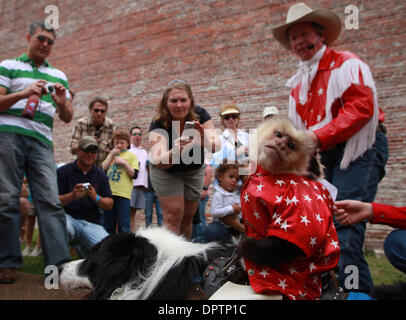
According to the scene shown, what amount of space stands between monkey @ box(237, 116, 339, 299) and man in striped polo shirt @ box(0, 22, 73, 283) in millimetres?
2001

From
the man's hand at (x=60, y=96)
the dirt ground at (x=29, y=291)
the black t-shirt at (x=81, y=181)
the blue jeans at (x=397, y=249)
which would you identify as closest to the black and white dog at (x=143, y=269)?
the blue jeans at (x=397, y=249)

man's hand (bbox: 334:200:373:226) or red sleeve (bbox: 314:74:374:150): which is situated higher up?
red sleeve (bbox: 314:74:374:150)

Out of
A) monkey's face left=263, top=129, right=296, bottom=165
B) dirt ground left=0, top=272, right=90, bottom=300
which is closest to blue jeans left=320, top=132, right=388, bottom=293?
monkey's face left=263, top=129, right=296, bottom=165

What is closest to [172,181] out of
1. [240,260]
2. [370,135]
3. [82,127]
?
[240,260]

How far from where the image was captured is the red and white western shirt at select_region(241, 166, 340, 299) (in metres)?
1.43

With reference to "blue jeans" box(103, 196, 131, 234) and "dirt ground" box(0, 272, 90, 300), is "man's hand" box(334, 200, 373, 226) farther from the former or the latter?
"blue jeans" box(103, 196, 131, 234)

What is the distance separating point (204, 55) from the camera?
23.8 feet

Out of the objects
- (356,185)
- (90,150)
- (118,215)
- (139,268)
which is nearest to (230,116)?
(90,150)

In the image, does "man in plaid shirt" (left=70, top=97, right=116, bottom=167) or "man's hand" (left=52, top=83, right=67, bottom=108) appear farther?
"man in plaid shirt" (left=70, top=97, right=116, bottom=167)

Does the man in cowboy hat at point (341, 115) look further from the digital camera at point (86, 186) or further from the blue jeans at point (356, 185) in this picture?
the digital camera at point (86, 186)

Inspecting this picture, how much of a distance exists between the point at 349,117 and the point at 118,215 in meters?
3.37

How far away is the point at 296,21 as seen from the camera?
2553mm

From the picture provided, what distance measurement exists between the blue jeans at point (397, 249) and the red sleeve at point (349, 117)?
0.69 metres

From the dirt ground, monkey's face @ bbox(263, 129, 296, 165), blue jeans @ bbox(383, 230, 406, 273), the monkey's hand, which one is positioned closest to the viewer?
the monkey's hand
